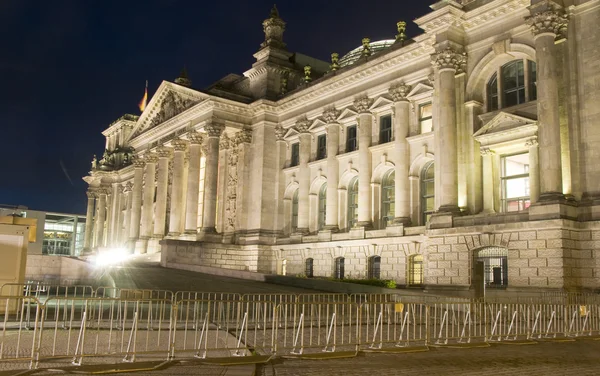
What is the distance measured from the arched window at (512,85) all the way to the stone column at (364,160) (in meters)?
10.2

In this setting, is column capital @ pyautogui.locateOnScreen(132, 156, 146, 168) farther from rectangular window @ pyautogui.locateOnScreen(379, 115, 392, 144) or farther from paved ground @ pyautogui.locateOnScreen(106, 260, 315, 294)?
rectangular window @ pyautogui.locateOnScreen(379, 115, 392, 144)

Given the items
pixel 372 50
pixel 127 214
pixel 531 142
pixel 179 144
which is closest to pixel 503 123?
pixel 531 142

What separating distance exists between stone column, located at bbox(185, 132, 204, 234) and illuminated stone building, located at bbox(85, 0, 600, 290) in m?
0.12

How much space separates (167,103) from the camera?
5675 centimetres

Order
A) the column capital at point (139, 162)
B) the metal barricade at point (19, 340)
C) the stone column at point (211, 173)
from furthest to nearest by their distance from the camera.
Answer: the column capital at point (139, 162)
the stone column at point (211, 173)
the metal barricade at point (19, 340)

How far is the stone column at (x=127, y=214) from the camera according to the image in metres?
72.2

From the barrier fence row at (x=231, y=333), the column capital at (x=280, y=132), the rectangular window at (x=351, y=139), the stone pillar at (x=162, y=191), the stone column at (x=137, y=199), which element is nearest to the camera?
the barrier fence row at (x=231, y=333)

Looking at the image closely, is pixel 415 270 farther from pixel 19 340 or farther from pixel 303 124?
pixel 19 340

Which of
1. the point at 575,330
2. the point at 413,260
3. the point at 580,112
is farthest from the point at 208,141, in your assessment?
the point at 575,330

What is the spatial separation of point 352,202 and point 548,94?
61.0 feet

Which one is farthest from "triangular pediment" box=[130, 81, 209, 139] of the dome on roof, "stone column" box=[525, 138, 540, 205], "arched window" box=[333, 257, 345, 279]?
"stone column" box=[525, 138, 540, 205]

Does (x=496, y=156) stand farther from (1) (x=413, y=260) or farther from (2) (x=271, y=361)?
(2) (x=271, y=361)

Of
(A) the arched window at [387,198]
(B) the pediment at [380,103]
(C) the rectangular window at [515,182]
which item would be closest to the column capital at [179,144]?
(B) the pediment at [380,103]

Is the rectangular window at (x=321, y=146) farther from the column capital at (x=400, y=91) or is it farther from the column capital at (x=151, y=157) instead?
the column capital at (x=151, y=157)
